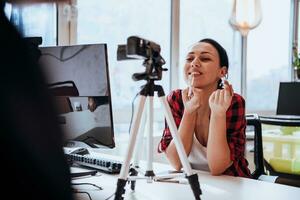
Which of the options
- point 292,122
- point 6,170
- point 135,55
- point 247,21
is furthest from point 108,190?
point 247,21

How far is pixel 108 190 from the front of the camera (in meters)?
1.25

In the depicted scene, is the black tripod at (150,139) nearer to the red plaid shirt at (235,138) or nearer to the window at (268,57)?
the red plaid shirt at (235,138)

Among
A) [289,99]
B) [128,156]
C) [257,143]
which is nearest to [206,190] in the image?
[128,156]

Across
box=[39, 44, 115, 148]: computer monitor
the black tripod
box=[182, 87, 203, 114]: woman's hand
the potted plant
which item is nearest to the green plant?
the potted plant

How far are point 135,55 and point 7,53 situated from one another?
56 cm

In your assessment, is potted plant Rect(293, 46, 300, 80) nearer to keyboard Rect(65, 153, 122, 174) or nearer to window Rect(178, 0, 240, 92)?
window Rect(178, 0, 240, 92)

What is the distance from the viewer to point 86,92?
1355 millimetres

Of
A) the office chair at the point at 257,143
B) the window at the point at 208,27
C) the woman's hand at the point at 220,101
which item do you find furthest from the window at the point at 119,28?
the woman's hand at the point at 220,101

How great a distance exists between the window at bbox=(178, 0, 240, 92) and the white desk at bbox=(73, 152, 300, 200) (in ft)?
5.91

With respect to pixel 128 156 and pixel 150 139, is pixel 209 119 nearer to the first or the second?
pixel 150 139

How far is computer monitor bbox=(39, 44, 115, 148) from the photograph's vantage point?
4.35 feet

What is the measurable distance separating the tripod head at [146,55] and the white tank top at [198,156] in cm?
69

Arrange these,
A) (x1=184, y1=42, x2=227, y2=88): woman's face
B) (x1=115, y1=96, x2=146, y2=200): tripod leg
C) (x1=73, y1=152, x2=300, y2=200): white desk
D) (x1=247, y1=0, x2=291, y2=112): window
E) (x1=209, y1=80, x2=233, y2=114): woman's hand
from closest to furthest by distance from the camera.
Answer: (x1=115, y1=96, x2=146, y2=200): tripod leg → (x1=73, y1=152, x2=300, y2=200): white desk → (x1=209, y1=80, x2=233, y2=114): woman's hand → (x1=184, y1=42, x2=227, y2=88): woman's face → (x1=247, y1=0, x2=291, y2=112): window

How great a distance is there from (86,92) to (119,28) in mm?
1538
